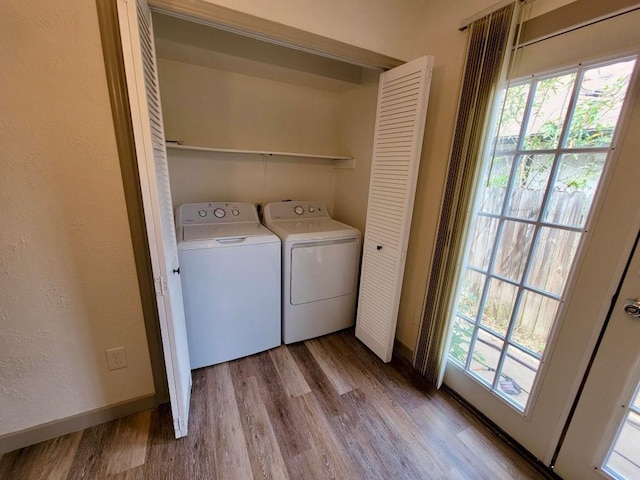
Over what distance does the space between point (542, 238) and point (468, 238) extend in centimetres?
31

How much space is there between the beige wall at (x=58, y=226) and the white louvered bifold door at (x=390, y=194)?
1482 mm

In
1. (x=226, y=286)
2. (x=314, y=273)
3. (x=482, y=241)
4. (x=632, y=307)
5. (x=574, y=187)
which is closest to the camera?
(x=632, y=307)

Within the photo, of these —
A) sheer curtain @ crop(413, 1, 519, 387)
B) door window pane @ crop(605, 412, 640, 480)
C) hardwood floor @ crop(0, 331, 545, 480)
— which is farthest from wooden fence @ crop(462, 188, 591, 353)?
hardwood floor @ crop(0, 331, 545, 480)

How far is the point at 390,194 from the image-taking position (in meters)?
1.75

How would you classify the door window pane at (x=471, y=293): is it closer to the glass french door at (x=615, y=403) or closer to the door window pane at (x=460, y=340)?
the door window pane at (x=460, y=340)

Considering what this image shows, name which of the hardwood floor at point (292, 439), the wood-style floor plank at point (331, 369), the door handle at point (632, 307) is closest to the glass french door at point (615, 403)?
the door handle at point (632, 307)

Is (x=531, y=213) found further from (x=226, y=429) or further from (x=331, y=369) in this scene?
(x=226, y=429)

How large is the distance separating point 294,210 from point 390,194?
971 mm

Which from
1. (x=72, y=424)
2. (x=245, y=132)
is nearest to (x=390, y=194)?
(x=245, y=132)

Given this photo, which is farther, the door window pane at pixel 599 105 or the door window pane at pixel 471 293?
the door window pane at pixel 471 293

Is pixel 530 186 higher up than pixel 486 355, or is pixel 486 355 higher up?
pixel 530 186

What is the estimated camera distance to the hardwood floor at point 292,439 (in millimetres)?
1236

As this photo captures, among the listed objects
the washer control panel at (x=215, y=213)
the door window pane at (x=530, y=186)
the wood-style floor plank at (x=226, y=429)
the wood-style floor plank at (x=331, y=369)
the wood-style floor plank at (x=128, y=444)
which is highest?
the door window pane at (x=530, y=186)

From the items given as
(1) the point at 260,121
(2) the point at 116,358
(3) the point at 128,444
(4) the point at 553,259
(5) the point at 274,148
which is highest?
(1) the point at 260,121
